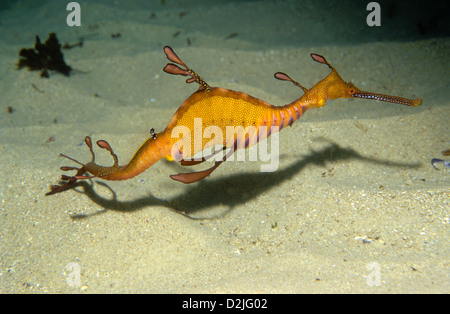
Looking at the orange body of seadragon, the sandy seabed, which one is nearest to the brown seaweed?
the sandy seabed

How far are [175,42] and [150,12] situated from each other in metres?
2.12

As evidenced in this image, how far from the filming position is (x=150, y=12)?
7.94 meters

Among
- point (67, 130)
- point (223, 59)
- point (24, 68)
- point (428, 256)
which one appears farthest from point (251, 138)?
point (24, 68)

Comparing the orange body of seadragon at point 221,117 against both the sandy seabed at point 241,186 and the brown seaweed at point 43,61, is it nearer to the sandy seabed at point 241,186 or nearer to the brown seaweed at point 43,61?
the sandy seabed at point 241,186

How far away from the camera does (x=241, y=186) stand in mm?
3729

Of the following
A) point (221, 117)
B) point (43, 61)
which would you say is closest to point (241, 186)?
point (221, 117)

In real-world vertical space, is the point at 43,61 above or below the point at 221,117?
above

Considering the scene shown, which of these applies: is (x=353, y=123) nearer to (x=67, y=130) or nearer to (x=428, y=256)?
(x=428, y=256)

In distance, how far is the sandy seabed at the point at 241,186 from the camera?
2.48 m

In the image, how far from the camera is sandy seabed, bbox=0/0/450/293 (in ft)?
8.15

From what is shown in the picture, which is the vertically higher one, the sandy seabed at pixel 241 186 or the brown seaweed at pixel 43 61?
the brown seaweed at pixel 43 61

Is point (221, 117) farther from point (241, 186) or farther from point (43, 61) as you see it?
point (43, 61)

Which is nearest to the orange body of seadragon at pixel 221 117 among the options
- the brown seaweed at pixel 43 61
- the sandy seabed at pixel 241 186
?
the sandy seabed at pixel 241 186

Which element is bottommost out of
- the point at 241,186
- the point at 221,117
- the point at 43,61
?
the point at 241,186
